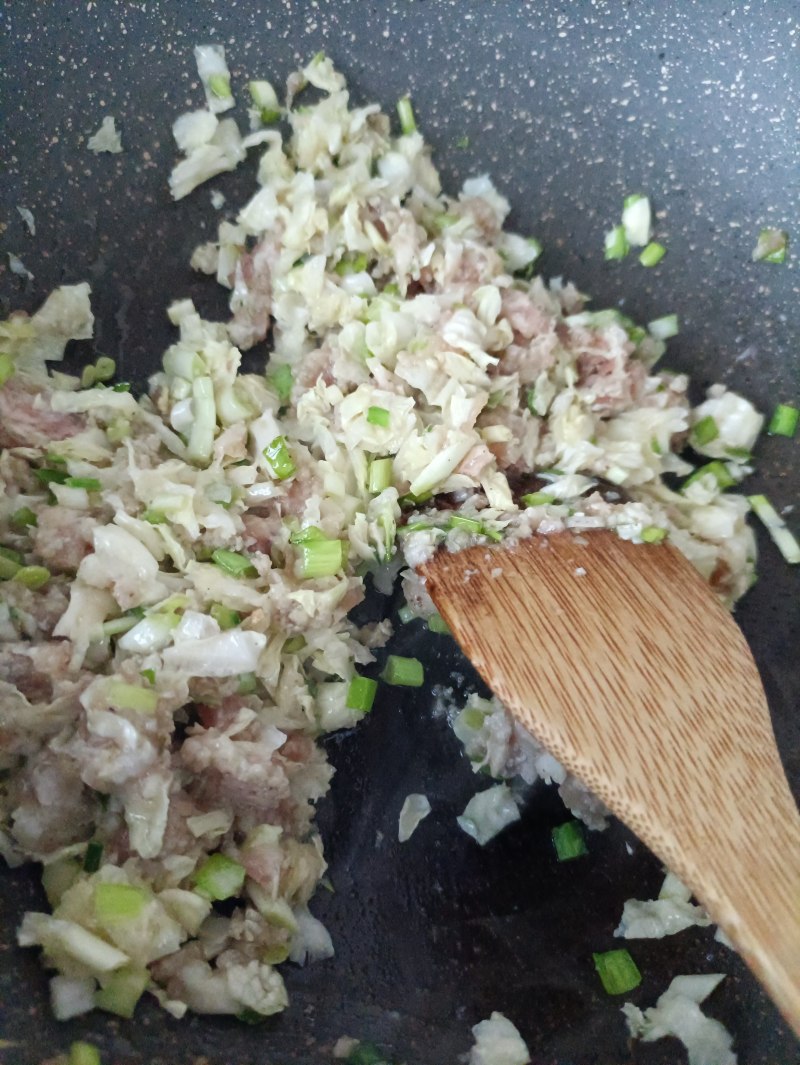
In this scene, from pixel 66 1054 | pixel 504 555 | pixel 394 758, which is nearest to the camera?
pixel 66 1054

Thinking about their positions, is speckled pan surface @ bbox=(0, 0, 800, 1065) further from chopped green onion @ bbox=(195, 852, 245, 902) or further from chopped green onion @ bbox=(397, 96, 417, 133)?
chopped green onion @ bbox=(195, 852, 245, 902)

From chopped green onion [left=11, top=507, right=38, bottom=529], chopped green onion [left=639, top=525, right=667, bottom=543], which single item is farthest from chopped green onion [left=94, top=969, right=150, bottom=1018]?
chopped green onion [left=639, top=525, right=667, bottom=543]

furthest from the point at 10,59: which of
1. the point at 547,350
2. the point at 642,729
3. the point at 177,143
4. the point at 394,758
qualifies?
the point at 642,729

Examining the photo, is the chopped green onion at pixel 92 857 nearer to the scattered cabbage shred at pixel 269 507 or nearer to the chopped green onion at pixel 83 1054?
the scattered cabbage shred at pixel 269 507

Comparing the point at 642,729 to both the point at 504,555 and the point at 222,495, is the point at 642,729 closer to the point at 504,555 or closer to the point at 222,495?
the point at 504,555

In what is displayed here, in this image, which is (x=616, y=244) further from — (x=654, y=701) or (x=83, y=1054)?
(x=83, y=1054)

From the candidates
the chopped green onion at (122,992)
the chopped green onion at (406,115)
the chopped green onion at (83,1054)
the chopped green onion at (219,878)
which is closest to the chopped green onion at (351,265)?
the chopped green onion at (406,115)
